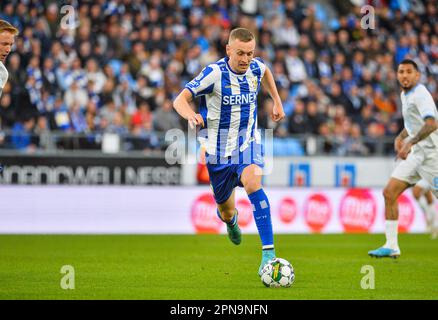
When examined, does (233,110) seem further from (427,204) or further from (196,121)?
(427,204)

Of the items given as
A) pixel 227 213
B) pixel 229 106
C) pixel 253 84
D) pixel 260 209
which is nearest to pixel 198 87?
pixel 229 106

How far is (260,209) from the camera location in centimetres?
934

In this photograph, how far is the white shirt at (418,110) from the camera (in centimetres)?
1184

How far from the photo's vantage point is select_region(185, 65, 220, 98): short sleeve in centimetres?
981

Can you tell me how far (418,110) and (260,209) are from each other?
12.3ft

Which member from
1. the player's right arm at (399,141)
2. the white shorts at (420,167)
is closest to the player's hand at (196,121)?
the player's right arm at (399,141)

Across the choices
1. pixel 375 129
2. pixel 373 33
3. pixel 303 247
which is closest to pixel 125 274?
pixel 303 247

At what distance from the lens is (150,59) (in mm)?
21531

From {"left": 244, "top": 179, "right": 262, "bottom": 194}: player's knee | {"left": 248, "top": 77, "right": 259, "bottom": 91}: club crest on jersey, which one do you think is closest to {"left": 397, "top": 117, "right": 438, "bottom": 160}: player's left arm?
{"left": 248, "top": 77, "right": 259, "bottom": 91}: club crest on jersey

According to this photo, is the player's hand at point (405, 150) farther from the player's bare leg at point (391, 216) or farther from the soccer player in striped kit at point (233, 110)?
the soccer player in striped kit at point (233, 110)

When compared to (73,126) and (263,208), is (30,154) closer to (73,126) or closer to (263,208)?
(73,126)

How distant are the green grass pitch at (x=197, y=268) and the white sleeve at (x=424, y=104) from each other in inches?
79.7

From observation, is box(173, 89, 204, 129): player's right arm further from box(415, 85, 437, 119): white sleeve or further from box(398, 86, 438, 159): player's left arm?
box(415, 85, 437, 119): white sleeve

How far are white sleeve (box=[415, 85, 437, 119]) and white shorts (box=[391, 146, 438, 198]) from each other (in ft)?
2.33
